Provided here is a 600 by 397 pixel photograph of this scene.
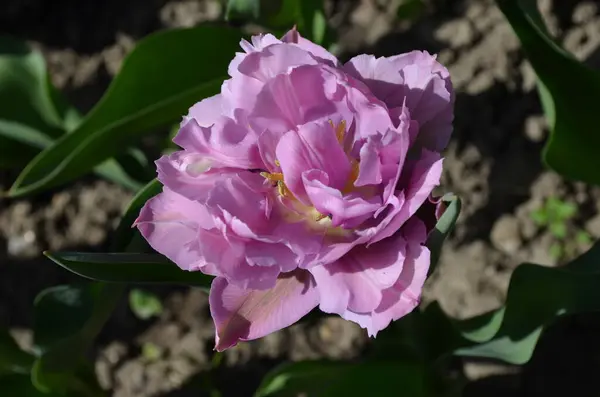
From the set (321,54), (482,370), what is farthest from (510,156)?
(321,54)

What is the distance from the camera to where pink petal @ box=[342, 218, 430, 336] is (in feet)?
2.15

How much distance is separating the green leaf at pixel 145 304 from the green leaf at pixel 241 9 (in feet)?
2.26

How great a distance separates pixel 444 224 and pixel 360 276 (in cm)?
8

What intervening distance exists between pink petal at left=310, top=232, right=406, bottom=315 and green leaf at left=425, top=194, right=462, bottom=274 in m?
0.03

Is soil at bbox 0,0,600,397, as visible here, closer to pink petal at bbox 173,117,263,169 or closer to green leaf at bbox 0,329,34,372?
green leaf at bbox 0,329,34,372

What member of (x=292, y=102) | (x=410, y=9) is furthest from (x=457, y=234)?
(x=292, y=102)

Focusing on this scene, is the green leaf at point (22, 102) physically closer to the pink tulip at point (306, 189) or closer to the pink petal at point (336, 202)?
the pink tulip at point (306, 189)

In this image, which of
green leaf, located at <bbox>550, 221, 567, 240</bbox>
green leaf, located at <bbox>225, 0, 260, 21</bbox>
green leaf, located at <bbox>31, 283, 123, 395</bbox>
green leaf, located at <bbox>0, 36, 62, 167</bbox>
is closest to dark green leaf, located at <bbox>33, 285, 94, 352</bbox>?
green leaf, located at <bbox>31, 283, 123, 395</bbox>

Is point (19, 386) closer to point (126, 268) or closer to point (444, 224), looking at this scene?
point (126, 268)

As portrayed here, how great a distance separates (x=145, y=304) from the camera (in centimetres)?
160

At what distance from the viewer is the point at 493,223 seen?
4.88ft

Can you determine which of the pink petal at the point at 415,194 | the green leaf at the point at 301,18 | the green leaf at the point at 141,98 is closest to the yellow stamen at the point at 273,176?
the pink petal at the point at 415,194

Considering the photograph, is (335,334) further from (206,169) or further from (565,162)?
(206,169)

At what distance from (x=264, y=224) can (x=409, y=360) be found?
540 millimetres
